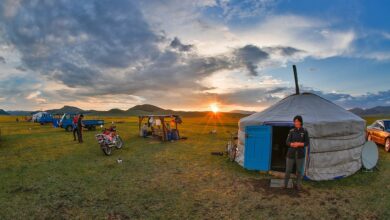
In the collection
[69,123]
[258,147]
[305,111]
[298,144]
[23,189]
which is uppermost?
[305,111]

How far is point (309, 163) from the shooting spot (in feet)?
30.6

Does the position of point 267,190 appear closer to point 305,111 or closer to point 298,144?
point 298,144

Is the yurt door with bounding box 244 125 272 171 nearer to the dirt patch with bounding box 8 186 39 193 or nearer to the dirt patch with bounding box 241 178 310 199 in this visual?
the dirt patch with bounding box 241 178 310 199

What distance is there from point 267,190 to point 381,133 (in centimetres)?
1186

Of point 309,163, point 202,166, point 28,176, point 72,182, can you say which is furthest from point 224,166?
point 28,176

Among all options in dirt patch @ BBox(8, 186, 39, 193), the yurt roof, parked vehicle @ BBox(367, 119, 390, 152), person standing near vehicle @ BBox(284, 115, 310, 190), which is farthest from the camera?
parked vehicle @ BBox(367, 119, 390, 152)

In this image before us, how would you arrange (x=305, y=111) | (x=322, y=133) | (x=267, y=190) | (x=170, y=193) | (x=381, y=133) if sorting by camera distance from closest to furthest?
(x=170, y=193) < (x=267, y=190) < (x=322, y=133) < (x=305, y=111) < (x=381, y=133)

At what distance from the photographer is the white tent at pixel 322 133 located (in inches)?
369

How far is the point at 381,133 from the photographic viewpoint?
15312 mm

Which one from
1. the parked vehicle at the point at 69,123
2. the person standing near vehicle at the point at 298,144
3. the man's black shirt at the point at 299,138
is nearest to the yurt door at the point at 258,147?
the person standing near vehicle at the point at 298,144

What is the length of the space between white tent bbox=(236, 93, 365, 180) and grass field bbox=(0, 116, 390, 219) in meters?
0.52

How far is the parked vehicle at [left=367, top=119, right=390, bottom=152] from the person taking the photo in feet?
48.2

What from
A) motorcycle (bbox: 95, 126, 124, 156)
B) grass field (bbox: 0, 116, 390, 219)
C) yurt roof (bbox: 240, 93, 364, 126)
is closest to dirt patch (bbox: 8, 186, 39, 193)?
grass field (bbox: 0, 116, 390, 219)

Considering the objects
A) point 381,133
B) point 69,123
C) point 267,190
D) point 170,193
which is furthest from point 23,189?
point 69,123
